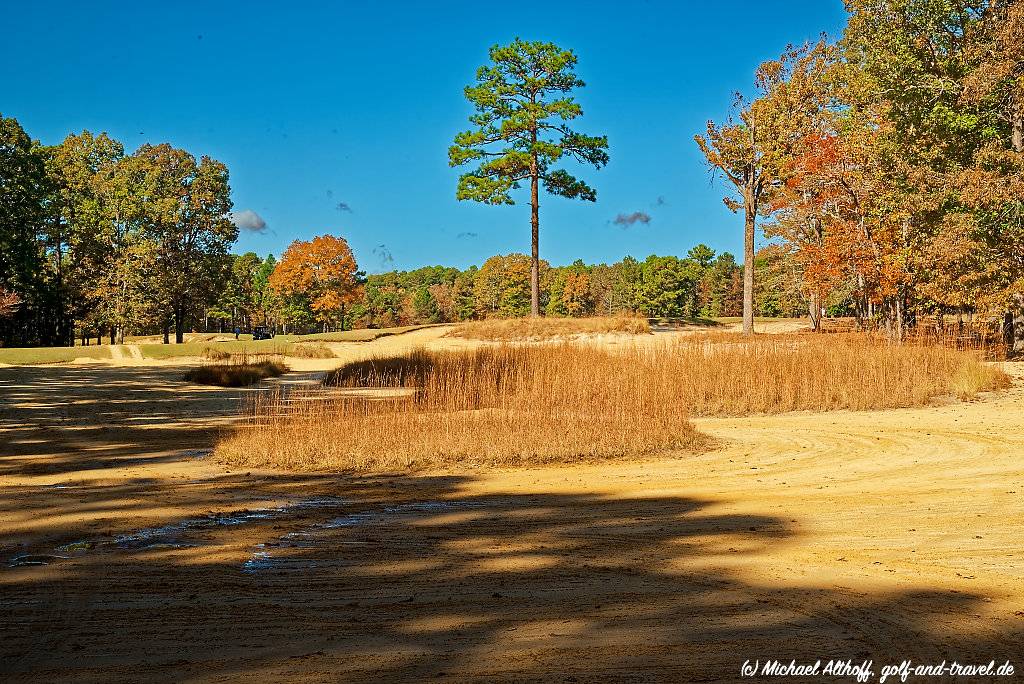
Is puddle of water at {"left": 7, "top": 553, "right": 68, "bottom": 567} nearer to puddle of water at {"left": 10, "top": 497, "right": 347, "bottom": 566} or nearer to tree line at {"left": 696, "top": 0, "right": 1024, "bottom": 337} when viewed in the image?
puddle of water at {"left": 10, "top": 497, "right": 347, "bottom": 566}

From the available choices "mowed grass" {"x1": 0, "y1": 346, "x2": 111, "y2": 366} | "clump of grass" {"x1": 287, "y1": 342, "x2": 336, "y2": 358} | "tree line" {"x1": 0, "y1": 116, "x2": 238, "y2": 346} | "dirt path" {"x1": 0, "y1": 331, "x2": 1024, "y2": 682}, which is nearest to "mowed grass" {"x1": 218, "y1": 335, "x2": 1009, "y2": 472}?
"dirt path" {"x1": 0, "y1": 331, "x2": 1024, "y2": 682}

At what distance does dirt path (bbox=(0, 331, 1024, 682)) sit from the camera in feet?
13.1

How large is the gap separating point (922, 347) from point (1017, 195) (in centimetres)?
485

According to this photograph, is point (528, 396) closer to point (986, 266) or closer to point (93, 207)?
point (986, 266)

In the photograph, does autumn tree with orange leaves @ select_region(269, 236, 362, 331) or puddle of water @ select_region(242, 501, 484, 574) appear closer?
puddle of water @ select_region(242, 501, 484, 574)

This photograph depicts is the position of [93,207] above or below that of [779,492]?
above

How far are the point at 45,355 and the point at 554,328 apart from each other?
18975 millimetres

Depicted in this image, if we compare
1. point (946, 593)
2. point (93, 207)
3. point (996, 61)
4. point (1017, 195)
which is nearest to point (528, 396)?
point (946, 593)

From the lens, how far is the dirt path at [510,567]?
A: 3986 millimetres

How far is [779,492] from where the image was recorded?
26.9 ft

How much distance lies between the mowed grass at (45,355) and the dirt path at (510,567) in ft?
69.7

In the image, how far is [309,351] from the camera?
106 ft

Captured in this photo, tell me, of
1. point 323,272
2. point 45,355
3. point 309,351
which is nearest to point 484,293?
point 323,272

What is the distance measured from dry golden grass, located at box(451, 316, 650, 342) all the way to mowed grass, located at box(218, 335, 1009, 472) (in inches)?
272
